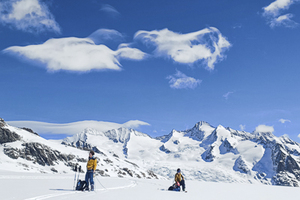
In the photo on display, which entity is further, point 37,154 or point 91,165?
point 37,154

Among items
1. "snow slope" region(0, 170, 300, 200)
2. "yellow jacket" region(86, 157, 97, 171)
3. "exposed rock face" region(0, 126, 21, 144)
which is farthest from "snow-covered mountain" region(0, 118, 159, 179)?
"yellow jacket" region(86, 157, 97, 171)

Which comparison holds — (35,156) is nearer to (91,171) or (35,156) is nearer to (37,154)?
(37,154)

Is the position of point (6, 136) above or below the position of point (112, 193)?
above

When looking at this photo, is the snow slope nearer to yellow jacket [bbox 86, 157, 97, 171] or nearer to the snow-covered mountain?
yellow jacket [bbox 86, 157, 97, 171]

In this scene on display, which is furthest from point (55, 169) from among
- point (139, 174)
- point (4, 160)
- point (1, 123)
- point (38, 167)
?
point (139, 174)

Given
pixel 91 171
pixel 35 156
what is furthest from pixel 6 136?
pixel 91 171

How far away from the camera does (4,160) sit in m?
122

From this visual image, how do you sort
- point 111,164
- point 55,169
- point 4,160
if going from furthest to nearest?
point 111,164
point 55,169
point 4,160

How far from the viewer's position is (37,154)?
14038cm

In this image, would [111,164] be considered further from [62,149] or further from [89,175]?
[89,175]

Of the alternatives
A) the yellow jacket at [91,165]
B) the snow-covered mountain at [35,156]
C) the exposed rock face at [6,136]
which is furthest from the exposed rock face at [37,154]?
the yellow jacket at [91,165]

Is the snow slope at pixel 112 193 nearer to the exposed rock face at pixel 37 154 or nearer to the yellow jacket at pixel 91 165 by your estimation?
the yellow jacket at pixel 91 165

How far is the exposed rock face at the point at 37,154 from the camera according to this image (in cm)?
13300

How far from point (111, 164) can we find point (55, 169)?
1854 inches
